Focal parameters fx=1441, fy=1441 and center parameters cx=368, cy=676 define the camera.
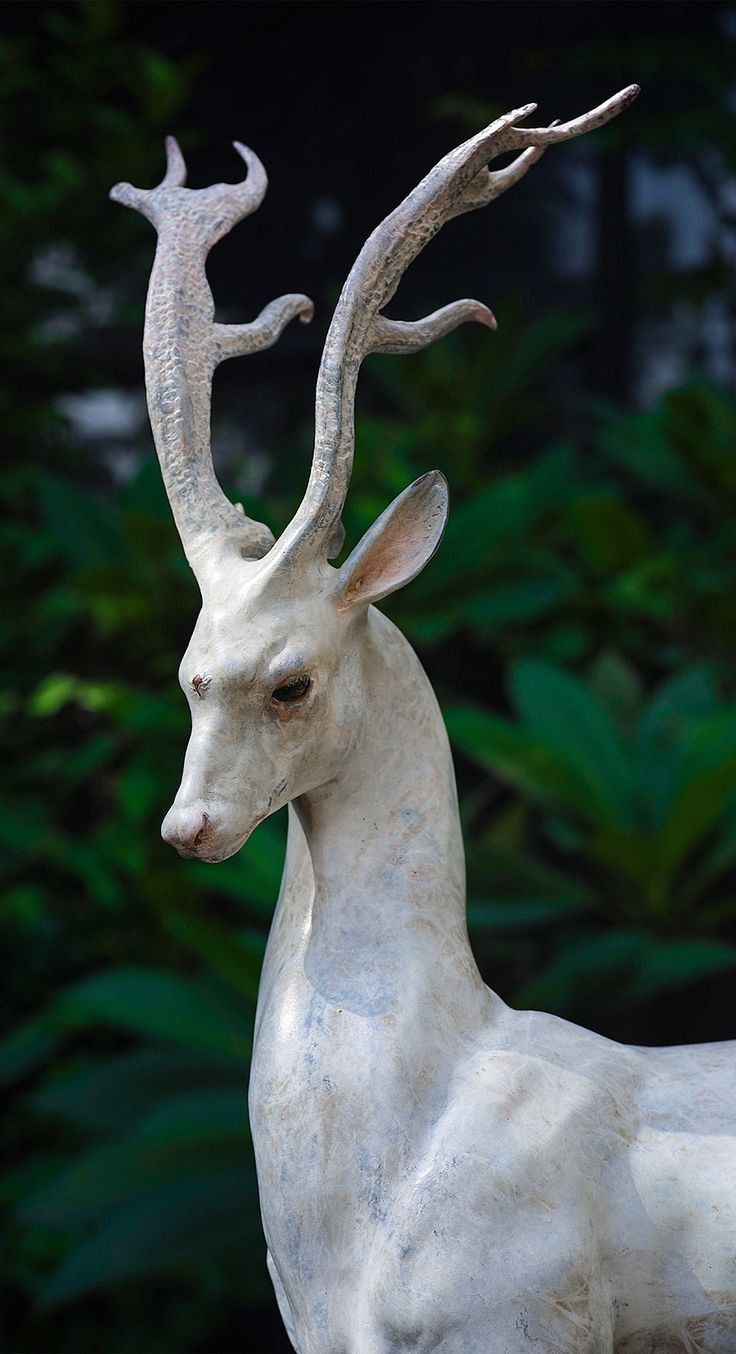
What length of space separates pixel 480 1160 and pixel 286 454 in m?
2.36

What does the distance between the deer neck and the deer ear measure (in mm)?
35

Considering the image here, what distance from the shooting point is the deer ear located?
0.96m

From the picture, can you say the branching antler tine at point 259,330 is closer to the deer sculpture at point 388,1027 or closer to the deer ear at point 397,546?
the deer sculpture at point 388,1027

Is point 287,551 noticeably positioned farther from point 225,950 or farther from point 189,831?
point 225,950

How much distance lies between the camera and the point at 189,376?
988 mm

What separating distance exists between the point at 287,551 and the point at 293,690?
9 cm

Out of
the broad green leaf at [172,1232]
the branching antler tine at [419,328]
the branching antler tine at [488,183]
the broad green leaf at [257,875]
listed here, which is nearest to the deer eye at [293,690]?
the branching antler tine at [419,328]

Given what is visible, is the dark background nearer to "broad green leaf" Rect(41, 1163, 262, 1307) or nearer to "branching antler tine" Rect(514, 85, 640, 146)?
"broad green leaf" Rect(41, 1163, 262, 1307)

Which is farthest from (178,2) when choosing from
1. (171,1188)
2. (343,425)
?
(343,425)

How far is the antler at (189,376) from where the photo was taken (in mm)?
977

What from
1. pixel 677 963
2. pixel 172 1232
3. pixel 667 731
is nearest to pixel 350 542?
pixel 667 731

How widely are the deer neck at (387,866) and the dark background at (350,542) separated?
118 centimetres

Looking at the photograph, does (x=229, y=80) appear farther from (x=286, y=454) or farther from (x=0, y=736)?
(x=0, y=736)

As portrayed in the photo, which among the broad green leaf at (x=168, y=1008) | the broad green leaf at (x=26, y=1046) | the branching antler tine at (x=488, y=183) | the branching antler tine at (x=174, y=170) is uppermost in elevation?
the branching antler tine at (x=174, y=170)
